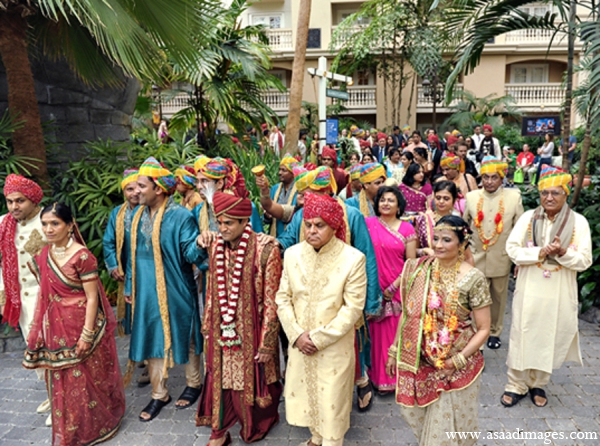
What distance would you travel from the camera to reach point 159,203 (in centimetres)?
396

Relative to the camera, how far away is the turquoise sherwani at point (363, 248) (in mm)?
3615

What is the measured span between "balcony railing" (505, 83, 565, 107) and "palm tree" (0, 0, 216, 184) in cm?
2210

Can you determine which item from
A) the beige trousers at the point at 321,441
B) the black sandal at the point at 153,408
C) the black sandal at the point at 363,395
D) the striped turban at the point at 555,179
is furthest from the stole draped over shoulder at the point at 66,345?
the striped turban at the point at 555,179

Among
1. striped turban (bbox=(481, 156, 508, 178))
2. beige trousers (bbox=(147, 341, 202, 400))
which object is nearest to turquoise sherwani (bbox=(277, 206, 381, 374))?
beige trousers (bbox=(147, 341, 202, 400))

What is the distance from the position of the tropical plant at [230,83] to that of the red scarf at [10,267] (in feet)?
16.1

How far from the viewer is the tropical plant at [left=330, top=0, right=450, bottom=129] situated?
18.9 meters

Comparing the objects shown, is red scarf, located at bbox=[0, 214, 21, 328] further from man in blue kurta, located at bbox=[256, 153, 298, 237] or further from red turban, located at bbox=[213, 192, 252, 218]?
man in blue kurta, located at bbox=[256, 153, 298, 237]

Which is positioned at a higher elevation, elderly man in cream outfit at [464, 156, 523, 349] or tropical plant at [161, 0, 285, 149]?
tropical plant at [161, 0, 285, 149]

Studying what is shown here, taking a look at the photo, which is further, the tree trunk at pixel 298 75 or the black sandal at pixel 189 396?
the tree trunk at pixel 298 75

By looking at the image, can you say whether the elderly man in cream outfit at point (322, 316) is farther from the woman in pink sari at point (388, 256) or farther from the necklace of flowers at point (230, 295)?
the woman in pink sari at point (388, 256)

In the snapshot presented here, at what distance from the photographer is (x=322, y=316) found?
9.85ft

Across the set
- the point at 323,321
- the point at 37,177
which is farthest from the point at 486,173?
the point at 37,177

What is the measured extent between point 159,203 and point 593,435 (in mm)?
3911

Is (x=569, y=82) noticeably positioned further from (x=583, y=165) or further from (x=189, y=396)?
(x=189, y=396)
